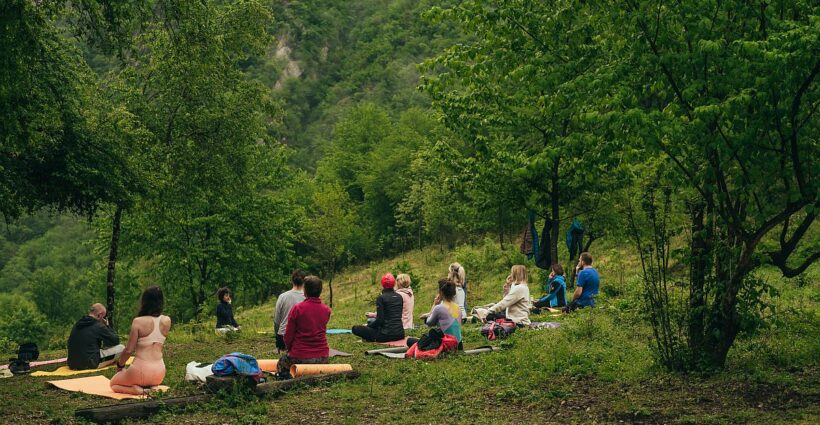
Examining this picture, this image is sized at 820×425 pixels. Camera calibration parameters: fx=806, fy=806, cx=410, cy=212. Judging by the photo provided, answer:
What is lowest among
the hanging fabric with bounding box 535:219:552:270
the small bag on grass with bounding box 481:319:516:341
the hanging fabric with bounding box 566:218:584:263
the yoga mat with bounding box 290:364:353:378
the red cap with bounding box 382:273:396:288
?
the yoga mat with bounding box 290:364:353:378

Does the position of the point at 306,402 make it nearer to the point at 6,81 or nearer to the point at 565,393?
the point at 565,393

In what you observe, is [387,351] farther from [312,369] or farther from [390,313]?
[312,369]

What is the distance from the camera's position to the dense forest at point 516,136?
852 centimetres

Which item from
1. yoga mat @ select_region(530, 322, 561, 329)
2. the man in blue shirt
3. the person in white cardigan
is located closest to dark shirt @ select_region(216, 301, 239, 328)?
the person in white cardigan

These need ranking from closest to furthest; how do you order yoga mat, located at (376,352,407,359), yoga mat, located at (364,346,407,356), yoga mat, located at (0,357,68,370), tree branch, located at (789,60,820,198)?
tree branch, located at (789,60,820,198), yoga mat, located at (376,352,407,359), yoga mat, located at (364,346,407,356), yoga mat, located at (0,357,68,370)

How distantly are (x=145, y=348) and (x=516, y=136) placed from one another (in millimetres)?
14084

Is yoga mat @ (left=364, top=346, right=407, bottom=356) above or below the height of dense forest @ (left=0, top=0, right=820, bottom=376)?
below

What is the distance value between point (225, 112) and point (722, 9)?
16.1 m

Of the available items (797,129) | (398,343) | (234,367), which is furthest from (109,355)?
(797,129)

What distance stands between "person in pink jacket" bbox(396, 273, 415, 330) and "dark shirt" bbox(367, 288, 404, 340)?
2.55 ft

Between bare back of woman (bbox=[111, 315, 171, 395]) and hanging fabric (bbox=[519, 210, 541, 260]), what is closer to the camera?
bare back of woman (bbox=[111, 315, 171, 395])

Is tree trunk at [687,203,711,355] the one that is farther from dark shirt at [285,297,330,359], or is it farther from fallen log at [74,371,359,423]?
A: dark shirt at [285,297,330,359]

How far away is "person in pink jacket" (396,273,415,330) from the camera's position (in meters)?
17.1

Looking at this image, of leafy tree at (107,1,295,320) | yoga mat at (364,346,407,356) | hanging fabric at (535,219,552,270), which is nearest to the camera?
yoga mat at (364,346,407,356)
